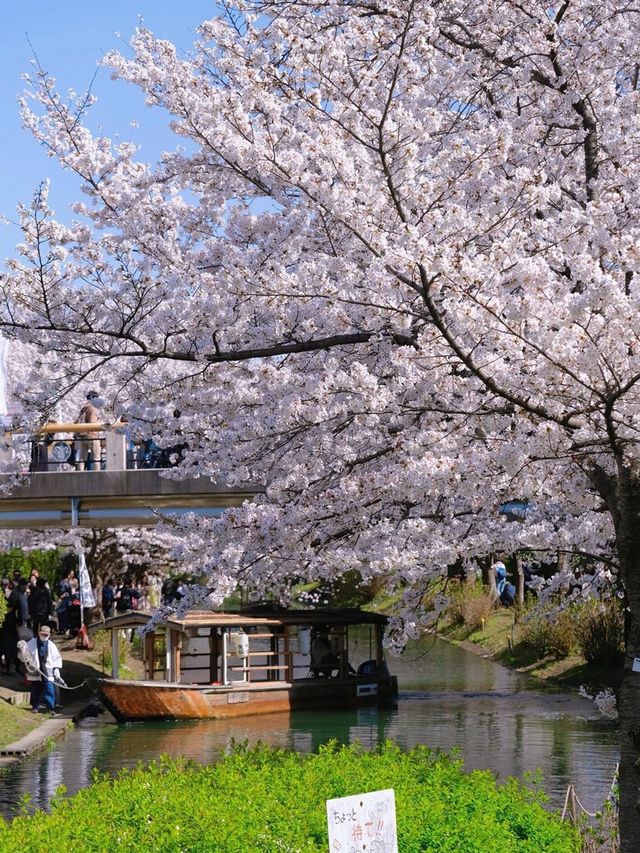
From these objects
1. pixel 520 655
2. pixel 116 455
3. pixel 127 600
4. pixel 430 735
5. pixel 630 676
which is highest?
pixel 116 455

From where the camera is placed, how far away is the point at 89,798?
8.94m

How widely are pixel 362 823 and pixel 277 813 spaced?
6.02ft

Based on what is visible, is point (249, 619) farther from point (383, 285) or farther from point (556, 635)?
point (383, 285)

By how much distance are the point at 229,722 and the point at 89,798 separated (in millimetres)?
16570

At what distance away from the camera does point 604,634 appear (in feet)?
87.6

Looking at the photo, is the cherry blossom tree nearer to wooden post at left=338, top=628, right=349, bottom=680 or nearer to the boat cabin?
the boat cabin

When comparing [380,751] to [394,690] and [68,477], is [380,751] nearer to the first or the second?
[394,690]

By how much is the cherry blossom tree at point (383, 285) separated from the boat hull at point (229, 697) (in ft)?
38.1

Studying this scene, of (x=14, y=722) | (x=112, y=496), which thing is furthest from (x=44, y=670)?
(x=112, y=496)

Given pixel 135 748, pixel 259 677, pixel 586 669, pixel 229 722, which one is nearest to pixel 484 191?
pixel 135 748

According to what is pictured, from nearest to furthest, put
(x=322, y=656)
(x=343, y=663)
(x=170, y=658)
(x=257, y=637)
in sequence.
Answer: (x=170, y=658) < (x=257, y=637) < (x=343, y=663) < (x=322, y=656)

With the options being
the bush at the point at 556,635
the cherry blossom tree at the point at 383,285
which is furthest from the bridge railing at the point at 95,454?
the cherry blossom tree at the point at 383,285

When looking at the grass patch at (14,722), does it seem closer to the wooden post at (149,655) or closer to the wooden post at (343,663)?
the wooden post at (149,655)

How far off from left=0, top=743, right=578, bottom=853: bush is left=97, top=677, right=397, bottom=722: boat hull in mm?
14740
